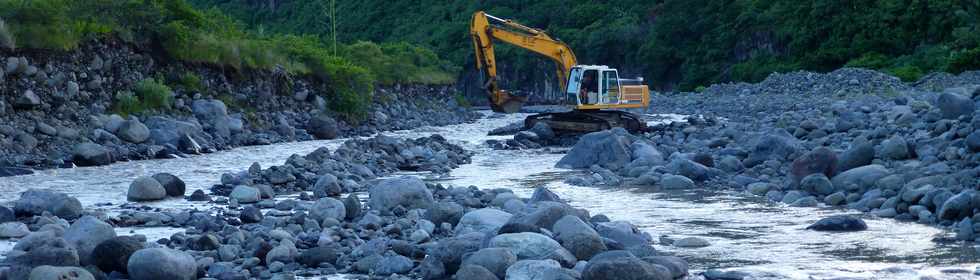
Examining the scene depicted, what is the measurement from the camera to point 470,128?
32531 millimetres

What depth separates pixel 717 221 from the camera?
408 inches

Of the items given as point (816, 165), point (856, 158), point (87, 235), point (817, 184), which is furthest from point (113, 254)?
point (856, 158)

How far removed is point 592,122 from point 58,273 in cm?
1844

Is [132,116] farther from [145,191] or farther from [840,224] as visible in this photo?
[840,224]

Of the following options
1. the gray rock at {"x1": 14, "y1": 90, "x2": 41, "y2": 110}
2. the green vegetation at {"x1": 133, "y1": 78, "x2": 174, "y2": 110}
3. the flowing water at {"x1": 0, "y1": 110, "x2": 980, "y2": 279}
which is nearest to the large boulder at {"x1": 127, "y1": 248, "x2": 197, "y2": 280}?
the flowing water at {"x1": 0, "y1": 110, "x2": 980, "y2": 279}

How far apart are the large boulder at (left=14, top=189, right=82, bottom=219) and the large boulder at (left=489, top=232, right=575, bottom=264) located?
14.5 ft

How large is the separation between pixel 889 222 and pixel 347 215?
460cm

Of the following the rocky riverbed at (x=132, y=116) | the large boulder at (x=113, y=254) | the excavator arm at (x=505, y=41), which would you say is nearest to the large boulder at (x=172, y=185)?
the rocky riverbed at (x=132, y=116)

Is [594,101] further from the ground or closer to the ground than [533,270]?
further from the ground

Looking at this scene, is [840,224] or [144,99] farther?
[144,99]

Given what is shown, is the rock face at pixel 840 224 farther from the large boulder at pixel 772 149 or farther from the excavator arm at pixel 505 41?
the excavator arm at pixel 505 41

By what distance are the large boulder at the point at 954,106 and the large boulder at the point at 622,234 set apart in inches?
273

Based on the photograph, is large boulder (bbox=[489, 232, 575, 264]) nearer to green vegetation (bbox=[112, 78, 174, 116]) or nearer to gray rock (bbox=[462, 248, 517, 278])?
gray rock (bbox=[462, 248, 517, 278])

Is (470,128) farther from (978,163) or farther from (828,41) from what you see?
(828,41)
